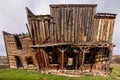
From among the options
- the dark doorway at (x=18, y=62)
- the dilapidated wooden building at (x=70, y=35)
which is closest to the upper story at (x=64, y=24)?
the dilapidated wooden building at (x=70, y=35)

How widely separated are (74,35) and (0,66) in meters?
15.3

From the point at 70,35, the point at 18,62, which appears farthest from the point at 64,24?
the point at 18,62

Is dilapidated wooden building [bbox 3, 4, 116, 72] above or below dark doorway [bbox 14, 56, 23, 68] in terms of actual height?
above

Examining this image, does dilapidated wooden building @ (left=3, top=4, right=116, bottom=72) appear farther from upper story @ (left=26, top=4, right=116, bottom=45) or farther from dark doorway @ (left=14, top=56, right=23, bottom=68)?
dark doorway @ (left=14, top=56, right=23, bottom=68)

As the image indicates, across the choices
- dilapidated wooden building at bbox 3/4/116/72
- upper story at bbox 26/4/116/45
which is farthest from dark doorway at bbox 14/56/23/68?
upper story at bbox 26/4/116/45

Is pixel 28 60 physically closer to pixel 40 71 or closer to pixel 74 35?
pixel 40 71

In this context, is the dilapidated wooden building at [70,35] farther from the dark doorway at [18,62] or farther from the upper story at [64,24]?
the dark doorway at [18,62]

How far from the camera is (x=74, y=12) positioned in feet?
112

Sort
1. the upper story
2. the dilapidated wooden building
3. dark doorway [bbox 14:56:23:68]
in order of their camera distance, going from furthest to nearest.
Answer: dark doorway [bbox 14:56:23:68]
the upper story
the dilapidated wooden building

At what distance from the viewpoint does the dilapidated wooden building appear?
34.1 m

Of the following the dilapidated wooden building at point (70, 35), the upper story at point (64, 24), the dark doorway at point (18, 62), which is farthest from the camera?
the dark doorway at point (18, 62)

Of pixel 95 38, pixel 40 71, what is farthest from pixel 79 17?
pixel 40 71

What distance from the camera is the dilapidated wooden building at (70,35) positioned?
112 feet

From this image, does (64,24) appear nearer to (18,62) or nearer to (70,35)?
(70,35)
